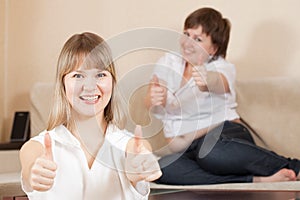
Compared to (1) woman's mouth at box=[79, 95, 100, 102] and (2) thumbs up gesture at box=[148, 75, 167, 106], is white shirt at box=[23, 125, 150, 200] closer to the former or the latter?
(1) woman's mouth at box=[79, 95, 100, 102]

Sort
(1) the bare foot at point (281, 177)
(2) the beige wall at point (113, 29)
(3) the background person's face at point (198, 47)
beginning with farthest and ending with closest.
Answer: (2) the beige wall at point (113, 29) → (3) the background person's face at point (198, 47) → (1) the bare foot at point (281, 177)

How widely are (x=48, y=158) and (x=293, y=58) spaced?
184cm

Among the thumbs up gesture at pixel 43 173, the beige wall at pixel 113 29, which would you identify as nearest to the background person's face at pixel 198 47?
the beige wall at pixel 113 29

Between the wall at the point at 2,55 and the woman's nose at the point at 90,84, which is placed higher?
the woman's nose at the point at 90,84

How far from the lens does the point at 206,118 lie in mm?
2291

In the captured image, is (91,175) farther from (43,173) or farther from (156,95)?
(156,95)

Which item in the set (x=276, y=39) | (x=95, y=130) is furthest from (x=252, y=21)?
(x=95, y=130)

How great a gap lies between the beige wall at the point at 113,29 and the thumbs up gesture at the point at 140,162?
4.54 feet

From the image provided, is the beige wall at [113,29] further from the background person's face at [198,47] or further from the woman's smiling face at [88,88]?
the woman's smiling face at [88,88]

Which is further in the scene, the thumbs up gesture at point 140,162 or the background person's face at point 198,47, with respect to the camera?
the background person's face at point 198,47

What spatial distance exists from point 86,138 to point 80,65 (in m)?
0.16

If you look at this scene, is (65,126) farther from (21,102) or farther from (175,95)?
(21,102)

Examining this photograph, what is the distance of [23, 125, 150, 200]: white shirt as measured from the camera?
120 centimetres

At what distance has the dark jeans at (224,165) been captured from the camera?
2072 millimetres
